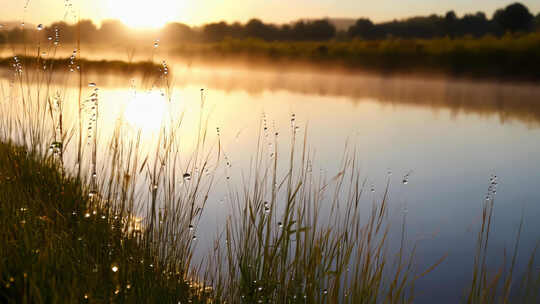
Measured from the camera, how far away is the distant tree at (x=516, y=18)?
28.7 meters

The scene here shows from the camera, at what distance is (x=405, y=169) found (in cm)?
870

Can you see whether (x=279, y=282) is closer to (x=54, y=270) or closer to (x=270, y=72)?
(x=54, y=270)

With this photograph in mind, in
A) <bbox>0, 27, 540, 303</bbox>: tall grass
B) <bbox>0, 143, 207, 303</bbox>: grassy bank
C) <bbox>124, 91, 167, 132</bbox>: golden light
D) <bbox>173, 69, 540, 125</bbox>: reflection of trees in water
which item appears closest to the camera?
<bbox>0, 143, 207, 303</bbox>: grassy bank

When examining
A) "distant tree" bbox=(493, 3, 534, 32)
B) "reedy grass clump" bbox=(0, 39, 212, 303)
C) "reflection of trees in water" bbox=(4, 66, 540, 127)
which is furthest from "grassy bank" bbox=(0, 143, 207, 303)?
"distant tree" bbox=(493, 3, 534, 32)

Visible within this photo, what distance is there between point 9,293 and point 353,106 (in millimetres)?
19289

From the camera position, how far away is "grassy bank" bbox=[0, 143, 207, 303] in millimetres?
1655

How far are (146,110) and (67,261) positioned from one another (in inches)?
55.3

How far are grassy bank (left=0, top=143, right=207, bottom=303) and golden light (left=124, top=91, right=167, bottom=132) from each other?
577mm

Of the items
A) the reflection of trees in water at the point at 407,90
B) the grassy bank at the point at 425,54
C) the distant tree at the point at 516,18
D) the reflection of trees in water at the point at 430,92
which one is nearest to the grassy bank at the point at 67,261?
the reflection of trees in water at the point at 407,90

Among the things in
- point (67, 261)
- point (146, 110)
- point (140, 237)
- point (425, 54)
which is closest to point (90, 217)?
point (140, 237)

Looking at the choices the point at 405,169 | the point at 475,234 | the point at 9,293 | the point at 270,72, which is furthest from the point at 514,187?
the point at 270,72

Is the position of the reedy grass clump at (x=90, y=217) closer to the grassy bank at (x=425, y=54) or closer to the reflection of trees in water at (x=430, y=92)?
the reflection of trees in water at (x=430, y=92)

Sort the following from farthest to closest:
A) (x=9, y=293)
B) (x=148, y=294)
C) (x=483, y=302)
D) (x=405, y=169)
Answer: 1. (x=405, y=169)
2. (x=483, y=302)
3. (x=148, y=294)
4. (x=9, y=293)

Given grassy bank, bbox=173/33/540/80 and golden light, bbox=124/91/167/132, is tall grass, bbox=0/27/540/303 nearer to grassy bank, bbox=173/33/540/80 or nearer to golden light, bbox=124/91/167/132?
golden light, bbox=124/91/167/132
